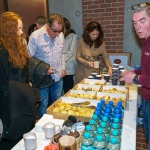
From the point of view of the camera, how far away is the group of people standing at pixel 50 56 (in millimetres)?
1324

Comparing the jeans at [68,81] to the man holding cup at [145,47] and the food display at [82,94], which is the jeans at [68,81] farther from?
the man holding cup at [145,47]

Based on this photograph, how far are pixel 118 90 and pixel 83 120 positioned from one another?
0.68m

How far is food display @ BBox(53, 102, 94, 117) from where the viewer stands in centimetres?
131

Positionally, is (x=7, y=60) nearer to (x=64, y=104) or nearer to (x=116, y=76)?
(x=64, y=104)

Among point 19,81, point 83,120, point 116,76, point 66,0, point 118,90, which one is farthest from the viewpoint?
point 66,0

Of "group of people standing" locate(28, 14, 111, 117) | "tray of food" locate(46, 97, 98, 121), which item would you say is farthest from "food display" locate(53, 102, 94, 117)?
"group of people standing" locate(28, 14, 111, 117)

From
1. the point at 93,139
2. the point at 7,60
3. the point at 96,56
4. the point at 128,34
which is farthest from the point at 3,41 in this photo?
the point at 128,34

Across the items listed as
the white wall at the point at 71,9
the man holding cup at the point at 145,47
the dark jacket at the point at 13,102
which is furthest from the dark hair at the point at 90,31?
the dark jacket at the point at 13,102

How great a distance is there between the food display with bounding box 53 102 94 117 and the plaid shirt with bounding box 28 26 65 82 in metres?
0.82

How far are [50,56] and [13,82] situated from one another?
36.0 inches

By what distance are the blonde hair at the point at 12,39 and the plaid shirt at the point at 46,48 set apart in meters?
0.68

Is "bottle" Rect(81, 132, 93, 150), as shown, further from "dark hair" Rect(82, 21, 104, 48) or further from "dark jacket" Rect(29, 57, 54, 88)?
"dark hair" Rect(82, 21, 104, 48)

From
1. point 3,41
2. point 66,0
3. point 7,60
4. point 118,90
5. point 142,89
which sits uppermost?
point 66,0

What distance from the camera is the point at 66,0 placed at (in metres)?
3.26
